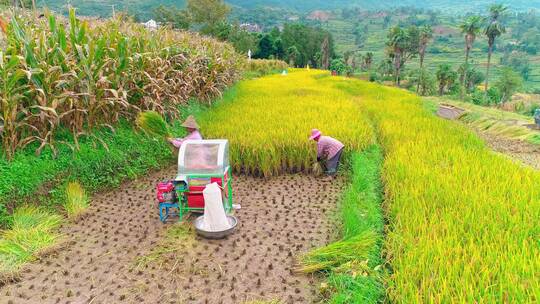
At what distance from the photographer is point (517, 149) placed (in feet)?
21.7

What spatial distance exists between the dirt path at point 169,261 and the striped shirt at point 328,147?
803mm

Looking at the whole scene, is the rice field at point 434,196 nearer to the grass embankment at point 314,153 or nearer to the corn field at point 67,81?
the grass embankment at point 314,153

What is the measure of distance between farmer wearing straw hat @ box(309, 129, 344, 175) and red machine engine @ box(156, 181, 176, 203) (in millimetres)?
1970

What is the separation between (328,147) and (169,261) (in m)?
2.46

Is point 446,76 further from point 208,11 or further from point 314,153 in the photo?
point 314,153

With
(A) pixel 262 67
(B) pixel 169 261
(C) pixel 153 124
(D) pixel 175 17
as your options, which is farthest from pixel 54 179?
(D) pixel 175 17

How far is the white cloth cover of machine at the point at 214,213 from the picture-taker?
2.85m

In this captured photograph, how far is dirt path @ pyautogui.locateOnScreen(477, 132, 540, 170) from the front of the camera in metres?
5.82

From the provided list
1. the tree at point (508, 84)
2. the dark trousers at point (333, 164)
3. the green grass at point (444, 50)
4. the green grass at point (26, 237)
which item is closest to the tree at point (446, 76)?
the tree at point (508, 84)

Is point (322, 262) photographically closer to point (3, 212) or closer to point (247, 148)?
point (247, 148)

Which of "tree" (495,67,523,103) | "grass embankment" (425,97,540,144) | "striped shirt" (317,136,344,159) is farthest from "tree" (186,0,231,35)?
"striped shirt" (317,136,344,159)

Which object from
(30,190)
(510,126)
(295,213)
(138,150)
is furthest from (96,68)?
(510,126)

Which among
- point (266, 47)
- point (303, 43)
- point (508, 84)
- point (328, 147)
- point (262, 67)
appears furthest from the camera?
point (303, 43)

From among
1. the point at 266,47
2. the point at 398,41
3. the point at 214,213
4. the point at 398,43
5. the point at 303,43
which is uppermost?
the point at 303,43
